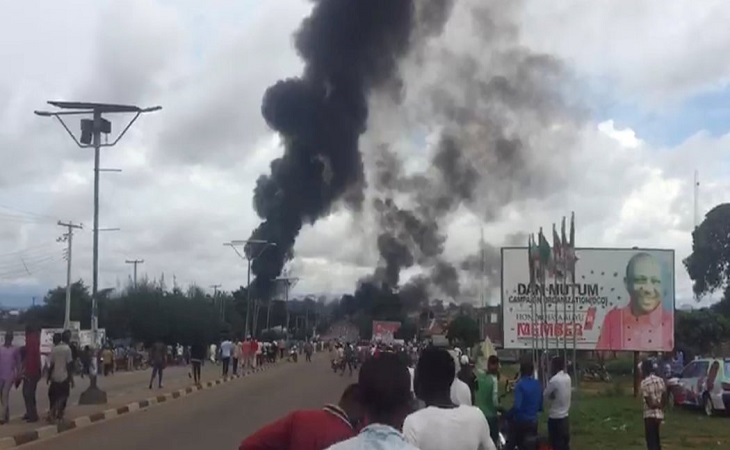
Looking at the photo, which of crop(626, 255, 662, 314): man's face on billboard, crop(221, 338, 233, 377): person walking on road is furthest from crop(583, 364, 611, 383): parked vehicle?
crop(221, 338, 233, 377): person walking on road

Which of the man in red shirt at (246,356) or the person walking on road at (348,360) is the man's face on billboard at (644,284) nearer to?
the person walking on road at (348,360)

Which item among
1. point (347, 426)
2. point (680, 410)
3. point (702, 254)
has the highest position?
point (702, 254)

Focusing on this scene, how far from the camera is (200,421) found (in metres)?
20.4

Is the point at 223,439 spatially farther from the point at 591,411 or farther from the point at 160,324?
the point at 160,324

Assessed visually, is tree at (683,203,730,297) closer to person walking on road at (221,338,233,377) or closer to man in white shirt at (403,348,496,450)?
person walking on road at (221,338,233,377)

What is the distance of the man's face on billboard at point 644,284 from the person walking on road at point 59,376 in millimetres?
16964

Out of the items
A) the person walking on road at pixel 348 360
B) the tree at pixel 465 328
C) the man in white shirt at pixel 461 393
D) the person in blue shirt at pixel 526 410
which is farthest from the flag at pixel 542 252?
the tree at pixel 465 328

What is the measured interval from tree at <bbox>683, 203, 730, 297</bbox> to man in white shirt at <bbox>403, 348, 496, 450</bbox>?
3091 inches

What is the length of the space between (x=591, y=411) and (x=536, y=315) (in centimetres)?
397

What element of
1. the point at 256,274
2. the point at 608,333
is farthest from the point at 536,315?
the point at 256,274

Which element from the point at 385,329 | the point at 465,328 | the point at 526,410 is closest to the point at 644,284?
the point at 526,410

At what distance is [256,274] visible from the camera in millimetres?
72812

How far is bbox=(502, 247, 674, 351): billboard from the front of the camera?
30.0 meters

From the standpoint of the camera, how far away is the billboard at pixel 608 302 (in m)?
30.0
